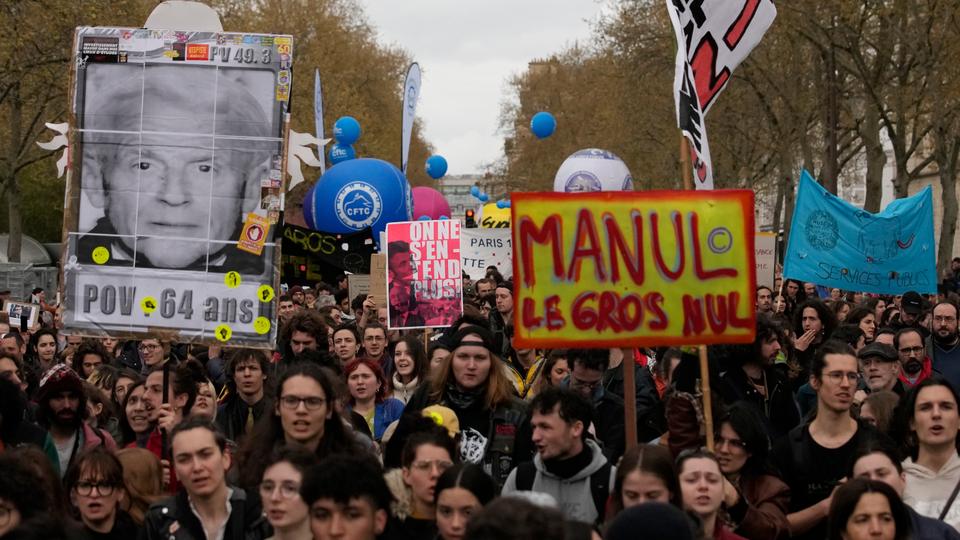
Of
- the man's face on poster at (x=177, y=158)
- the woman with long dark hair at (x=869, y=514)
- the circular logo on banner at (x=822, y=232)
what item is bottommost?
the woman with long dark hair at (x=869, y=514)

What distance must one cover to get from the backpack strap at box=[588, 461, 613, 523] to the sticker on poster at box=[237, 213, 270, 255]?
9.32ft

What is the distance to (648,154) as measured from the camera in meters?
56.1

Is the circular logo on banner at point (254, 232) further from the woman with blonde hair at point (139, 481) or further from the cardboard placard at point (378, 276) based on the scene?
the cardboard placard at point (378, 276)

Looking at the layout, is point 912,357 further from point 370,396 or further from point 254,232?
point 254,232

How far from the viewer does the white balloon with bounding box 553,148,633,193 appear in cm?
2462

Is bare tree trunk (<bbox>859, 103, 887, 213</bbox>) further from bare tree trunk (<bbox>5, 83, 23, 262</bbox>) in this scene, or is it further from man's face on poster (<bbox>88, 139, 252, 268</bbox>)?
man's face on poster (<bbox>88, 139, 252, 268</bbox>)

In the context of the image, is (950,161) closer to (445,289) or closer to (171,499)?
(445,289)

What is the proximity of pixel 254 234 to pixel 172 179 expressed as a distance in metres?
0.52

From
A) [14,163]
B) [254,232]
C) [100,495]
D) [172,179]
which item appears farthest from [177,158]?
[14,163]

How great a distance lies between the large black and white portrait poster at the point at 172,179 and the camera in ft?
28.6

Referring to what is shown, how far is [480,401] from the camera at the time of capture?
802 centimetres

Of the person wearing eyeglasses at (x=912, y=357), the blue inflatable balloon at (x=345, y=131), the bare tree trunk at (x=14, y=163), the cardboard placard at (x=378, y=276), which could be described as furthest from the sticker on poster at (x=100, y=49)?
the blue inflatable balloon at (x=345, y=131)

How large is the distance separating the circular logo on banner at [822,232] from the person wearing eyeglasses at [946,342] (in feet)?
13.7

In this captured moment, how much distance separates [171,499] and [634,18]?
1431 inches
